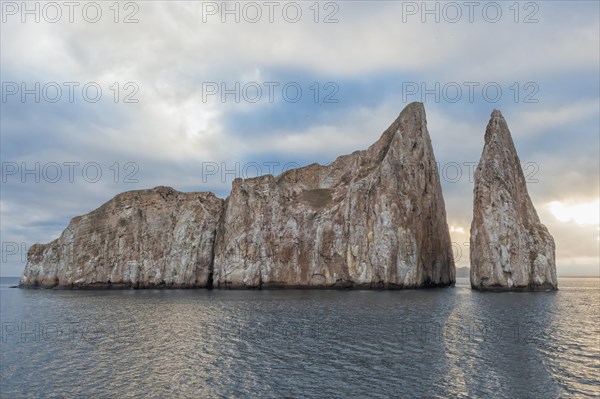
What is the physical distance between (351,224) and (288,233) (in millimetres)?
16367

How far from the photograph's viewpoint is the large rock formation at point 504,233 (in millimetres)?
81188

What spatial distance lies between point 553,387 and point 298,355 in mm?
15062

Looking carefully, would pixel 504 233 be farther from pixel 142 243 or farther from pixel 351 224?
pixel 142 243

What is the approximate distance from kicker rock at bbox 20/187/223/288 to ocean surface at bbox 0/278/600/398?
61973mm

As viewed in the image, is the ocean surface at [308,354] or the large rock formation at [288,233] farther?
the large rock formation at [288,233]

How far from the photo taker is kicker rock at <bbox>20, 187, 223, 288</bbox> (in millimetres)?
113000

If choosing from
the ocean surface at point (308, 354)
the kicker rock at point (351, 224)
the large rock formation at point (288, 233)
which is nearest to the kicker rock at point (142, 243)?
the large rock formation at point (288, 233)

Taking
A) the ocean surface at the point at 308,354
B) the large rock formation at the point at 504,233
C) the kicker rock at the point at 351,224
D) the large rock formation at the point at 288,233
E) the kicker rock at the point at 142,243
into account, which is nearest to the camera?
the ocean surface at the point at 308,354

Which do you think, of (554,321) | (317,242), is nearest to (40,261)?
(317,242)

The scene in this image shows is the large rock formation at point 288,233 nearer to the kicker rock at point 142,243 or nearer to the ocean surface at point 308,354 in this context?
the kicker rock at point 142,243

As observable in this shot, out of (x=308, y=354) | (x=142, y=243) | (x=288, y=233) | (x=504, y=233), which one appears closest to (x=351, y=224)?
(x=288, y=233)

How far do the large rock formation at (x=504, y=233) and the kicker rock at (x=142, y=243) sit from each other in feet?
219

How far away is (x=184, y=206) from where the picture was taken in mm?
117312

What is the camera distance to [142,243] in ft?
379
